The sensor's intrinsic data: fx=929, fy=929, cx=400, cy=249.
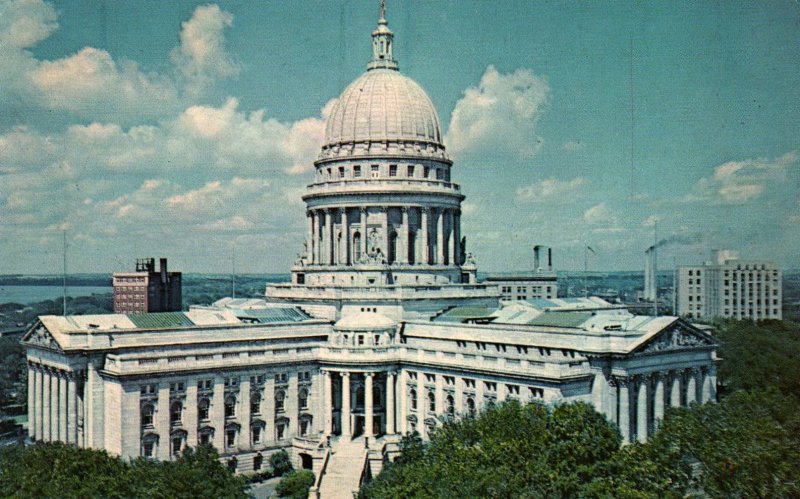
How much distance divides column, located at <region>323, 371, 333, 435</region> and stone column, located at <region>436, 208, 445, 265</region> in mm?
26451

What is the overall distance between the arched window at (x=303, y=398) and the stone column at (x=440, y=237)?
28386 mm

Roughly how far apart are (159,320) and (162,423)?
12.8 meters

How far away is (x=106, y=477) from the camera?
6438 centimetres

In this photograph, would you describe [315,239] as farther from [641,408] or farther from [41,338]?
[641,408]

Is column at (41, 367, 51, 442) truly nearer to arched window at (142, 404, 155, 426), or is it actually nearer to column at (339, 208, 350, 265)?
arched window at (142, 404, 155, 426)

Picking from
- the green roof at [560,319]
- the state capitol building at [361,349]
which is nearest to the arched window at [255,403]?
the state capitol building at [361,349]

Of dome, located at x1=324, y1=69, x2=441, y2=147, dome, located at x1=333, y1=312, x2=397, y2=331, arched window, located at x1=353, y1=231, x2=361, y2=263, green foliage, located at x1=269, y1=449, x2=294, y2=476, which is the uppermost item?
dome, located at x1=324, y1=69, x2=441, y2=147

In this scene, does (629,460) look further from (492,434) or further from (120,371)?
(120,371)

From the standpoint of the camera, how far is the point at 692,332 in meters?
93.4

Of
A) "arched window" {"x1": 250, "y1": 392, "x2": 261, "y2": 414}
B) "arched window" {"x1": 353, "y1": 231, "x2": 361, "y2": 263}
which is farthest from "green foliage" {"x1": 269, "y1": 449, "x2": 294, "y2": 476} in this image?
"arched window" {"x1": 353, "y1": 231, "x2": 361, "y2": 263}

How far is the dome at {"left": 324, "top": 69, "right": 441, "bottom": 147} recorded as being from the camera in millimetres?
120188

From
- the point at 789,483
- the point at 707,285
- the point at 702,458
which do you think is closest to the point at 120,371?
the point at 702,458

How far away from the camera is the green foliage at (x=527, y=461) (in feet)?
196

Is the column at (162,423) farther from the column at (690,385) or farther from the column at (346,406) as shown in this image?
the column at (690,385)
